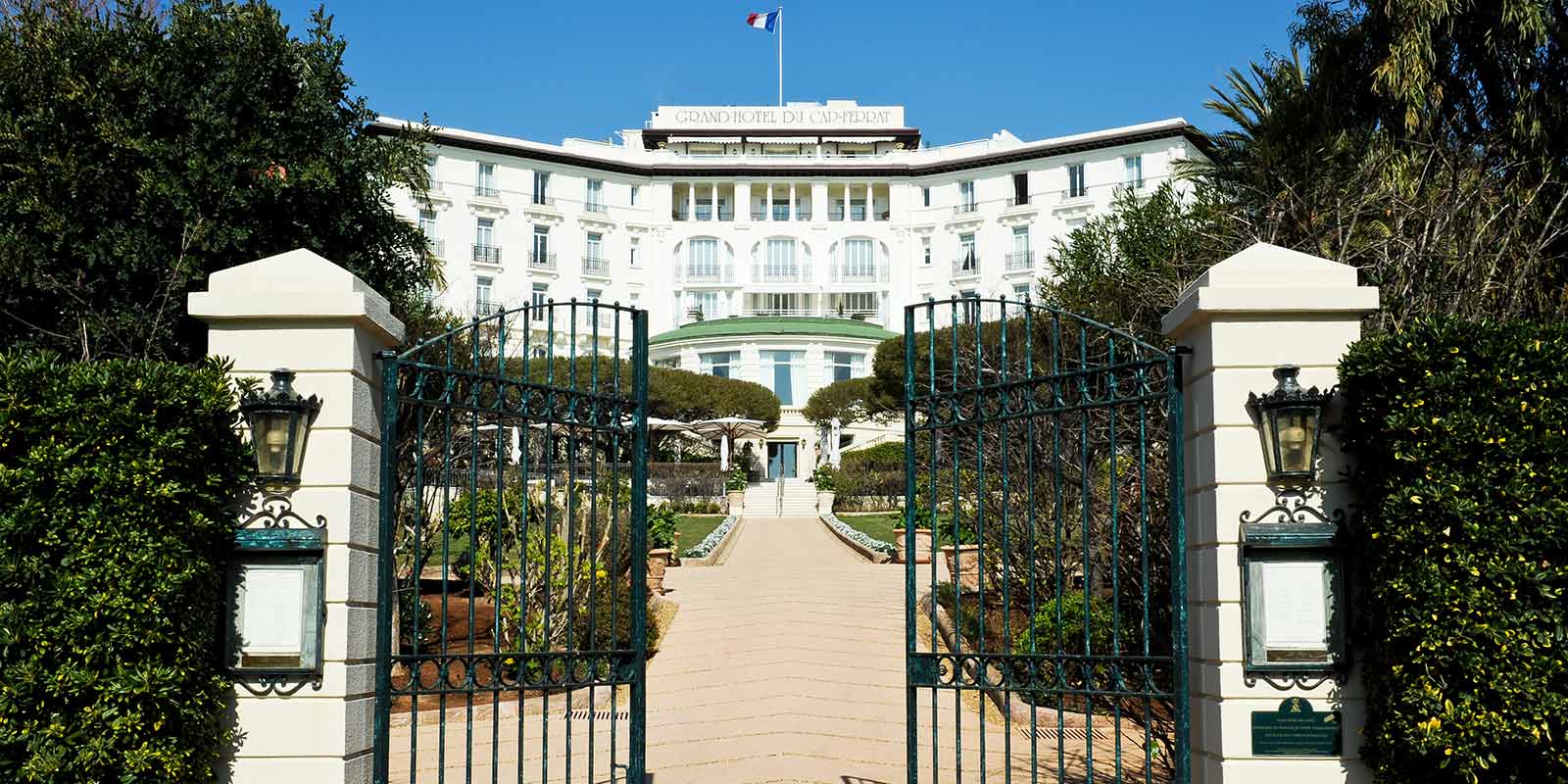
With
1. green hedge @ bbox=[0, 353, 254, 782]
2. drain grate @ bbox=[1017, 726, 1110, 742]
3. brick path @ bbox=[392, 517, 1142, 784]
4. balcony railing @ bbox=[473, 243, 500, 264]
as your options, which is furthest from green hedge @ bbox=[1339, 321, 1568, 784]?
balcony railing @ bbox=[473, 243, 500, 264]

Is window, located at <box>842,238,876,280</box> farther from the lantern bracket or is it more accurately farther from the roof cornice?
the lantern bracket

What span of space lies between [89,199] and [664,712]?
653cm

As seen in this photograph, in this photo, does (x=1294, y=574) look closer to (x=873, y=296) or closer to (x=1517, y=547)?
(x=1517, y=547)

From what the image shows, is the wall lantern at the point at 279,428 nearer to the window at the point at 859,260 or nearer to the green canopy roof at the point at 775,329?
the green canopy roof at the point at 775,329

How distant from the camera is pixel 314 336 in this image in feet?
18.6

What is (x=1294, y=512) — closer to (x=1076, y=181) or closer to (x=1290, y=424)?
(x=1290, y=424)

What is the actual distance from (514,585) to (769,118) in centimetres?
5863

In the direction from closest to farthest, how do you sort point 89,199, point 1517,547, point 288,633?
1. point 1517,547
2. point 288,633
3. point 89,199

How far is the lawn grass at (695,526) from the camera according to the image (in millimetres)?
28172

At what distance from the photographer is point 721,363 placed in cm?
5762

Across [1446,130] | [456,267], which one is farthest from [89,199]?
[456,267]

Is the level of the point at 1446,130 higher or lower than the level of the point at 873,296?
lower

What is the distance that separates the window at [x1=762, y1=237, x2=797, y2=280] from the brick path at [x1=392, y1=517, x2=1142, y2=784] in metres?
47.0

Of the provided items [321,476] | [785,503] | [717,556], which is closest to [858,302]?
[785,503]
